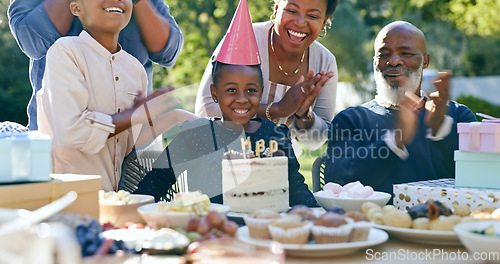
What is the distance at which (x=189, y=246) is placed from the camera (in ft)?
4.17

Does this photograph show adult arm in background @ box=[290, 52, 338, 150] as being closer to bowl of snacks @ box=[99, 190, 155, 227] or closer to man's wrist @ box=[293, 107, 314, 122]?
man's wrist @ box=[293, 107, 314, 122]

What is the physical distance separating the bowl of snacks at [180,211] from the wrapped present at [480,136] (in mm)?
893

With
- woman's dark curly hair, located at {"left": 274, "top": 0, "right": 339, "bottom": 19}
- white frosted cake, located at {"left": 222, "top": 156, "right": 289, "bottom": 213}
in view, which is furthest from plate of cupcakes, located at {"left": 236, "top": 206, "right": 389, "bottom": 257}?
woman's dark curly hair, located at {"left": 274, "top": 0, "right": 339, "bottom": 19}

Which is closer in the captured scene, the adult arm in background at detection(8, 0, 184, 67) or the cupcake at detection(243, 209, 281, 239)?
the cupcake at detection(243, 209, 281, 239)

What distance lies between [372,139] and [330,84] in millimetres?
516

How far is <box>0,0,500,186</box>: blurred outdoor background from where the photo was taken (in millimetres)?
14406

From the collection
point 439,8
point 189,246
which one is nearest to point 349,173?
point 189,246

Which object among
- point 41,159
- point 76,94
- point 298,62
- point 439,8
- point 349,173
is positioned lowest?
point 349,173

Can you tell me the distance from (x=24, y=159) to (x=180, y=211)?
1.46 feet

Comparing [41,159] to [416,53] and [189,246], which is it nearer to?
[189,246]

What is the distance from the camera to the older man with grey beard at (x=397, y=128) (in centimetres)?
253

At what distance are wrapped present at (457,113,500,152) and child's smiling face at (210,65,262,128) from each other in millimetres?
921

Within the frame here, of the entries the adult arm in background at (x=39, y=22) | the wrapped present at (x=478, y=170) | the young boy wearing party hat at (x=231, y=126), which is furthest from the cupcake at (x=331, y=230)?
the adult arm in background at (x=39, y=22)

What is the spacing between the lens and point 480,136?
1.84 m
